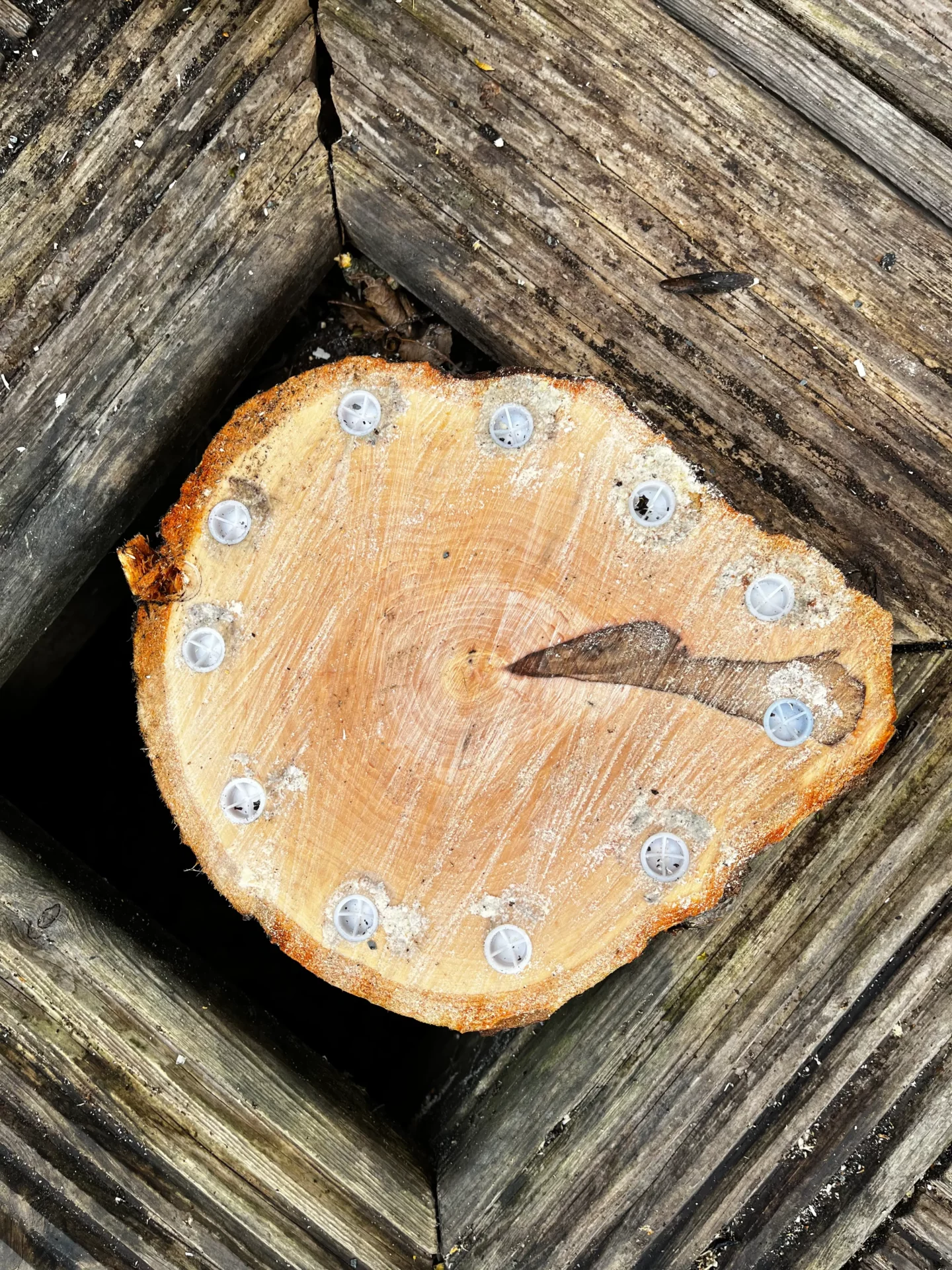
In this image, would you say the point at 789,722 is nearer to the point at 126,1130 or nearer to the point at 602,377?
the point at 602,377

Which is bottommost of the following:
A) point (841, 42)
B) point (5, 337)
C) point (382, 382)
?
point (5, 337)

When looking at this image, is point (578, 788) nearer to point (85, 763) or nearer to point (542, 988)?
point (542, 988)

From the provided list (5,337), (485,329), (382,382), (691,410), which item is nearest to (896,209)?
(691,410)

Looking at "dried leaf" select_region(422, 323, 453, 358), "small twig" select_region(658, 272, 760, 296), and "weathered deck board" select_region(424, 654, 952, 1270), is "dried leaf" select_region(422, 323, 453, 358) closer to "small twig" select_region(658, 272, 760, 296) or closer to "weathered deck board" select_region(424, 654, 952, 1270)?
"small twig" select_region(658, 272, 760, 296)

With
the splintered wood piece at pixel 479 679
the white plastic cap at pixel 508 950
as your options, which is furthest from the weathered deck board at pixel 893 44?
the white plastic cap at pixel 508 950

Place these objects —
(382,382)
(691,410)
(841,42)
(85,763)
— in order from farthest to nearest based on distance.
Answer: (85,763)
(691,410)
(841,42)
(382,382)

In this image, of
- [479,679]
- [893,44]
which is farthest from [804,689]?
[893,44]

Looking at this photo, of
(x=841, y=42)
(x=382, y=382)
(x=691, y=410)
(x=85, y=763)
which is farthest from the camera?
(x=85, y=763)

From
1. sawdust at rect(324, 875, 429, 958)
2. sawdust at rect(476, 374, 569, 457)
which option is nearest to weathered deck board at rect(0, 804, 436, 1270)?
sawdust at rect(324, 875, 429, 958)
